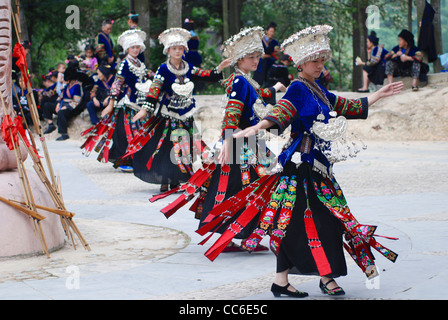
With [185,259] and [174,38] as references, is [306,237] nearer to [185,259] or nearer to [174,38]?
[185,259]

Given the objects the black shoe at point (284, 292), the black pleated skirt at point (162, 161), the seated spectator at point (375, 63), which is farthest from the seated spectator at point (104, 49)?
the black shoe at point (284, 292)

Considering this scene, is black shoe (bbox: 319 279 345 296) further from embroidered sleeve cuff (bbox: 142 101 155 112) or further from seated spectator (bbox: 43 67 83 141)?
seated spectator (bbox: 43 67 83 141)

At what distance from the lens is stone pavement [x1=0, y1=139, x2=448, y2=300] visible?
4906mm

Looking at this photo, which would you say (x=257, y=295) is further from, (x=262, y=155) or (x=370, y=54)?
(x=370, y=54)

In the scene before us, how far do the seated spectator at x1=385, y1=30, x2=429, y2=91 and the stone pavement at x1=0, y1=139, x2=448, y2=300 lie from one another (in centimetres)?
807

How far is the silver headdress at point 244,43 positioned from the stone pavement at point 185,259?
1.59 meters

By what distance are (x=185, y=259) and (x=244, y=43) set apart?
180 centimetres

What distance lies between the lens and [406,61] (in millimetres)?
18203


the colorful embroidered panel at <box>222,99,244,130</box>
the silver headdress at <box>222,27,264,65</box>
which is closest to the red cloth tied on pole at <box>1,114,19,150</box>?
the colorful embroidered panel at <box>222,99,244,130</box>

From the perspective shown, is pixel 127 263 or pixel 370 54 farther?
pixel 370 54

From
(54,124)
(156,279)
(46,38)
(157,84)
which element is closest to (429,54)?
(54,124)

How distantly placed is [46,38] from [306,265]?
23.7 m

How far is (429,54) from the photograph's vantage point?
1923 centimetres

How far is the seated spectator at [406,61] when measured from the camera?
18047 millimetres
